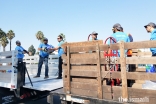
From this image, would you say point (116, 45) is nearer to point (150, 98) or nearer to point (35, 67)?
point (150, 98)

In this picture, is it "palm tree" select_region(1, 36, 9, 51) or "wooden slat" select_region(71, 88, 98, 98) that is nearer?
"wooden slat" select_region(71, 88, 98, 98)

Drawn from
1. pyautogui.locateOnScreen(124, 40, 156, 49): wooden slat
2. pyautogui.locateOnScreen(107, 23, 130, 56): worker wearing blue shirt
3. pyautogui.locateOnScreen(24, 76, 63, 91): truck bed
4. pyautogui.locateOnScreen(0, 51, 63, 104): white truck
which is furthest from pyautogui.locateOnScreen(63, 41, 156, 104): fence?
pyautogui.locateOnScreen(0, 51, 63, 104): white truck

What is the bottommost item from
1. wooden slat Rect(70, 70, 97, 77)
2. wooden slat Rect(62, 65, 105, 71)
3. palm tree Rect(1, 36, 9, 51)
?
wooden slat Rect(70, 70, 97, 77)

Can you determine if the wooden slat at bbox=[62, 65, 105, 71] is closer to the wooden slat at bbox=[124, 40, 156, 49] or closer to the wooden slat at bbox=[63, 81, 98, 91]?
the wooden slat at bbox=[63, 81, 98, 91]

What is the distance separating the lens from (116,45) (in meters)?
2.69

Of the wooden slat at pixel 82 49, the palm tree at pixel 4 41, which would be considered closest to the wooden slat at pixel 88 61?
the wooden slat at pixel 82 49

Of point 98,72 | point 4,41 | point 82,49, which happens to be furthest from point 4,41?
point 98,72

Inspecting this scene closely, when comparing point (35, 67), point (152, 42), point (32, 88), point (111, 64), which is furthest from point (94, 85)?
point (35, 67)

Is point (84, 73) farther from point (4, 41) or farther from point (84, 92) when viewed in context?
point (4, 41)

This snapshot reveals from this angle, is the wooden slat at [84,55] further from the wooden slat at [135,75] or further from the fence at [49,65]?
the fence at [49,65]

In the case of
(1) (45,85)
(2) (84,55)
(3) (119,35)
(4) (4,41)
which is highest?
(4) (4,41)

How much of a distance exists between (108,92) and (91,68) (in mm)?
534

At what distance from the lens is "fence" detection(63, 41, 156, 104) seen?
2441mm

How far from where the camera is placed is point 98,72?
112 inches
